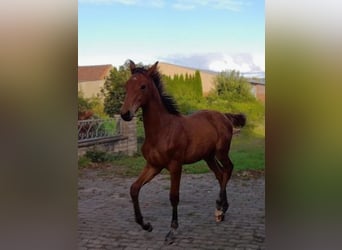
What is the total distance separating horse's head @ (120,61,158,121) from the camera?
5.55 ft

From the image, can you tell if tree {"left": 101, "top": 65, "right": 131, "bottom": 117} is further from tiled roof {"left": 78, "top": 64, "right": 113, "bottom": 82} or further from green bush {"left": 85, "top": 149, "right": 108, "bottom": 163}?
green bush {"left": 85, "top": 149, "right": 108, "bottom": 163}

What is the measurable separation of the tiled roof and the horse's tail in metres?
0.60

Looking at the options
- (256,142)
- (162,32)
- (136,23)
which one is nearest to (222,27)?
(162,32)

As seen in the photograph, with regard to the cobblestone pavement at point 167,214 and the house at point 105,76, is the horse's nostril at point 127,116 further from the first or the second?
the cobblestone pavement at point 167,214

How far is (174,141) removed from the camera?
6.05ft

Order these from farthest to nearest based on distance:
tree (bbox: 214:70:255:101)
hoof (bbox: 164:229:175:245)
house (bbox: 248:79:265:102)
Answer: hoof (bbox: 164:229:175:245) → tree (bbox: 214:70:255:101) → house (bbox: 248:79:265:102)

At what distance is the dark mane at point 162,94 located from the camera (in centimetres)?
172

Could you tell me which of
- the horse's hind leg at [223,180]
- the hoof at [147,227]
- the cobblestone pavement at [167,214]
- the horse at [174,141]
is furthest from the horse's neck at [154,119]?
the hoof at [147,227]

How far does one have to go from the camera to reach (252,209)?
1.79 metres

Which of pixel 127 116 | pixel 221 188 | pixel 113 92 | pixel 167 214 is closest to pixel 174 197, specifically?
pixel 167 214

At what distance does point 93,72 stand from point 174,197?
0.74m

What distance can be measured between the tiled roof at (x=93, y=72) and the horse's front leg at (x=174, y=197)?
0.56 m

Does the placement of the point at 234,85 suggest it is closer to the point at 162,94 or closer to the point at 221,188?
the point at 162,94

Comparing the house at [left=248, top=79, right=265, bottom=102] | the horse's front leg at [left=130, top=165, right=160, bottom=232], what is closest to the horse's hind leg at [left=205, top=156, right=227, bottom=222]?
the horse's front leg at [left=130, top=165, right=160, bottom=232]
